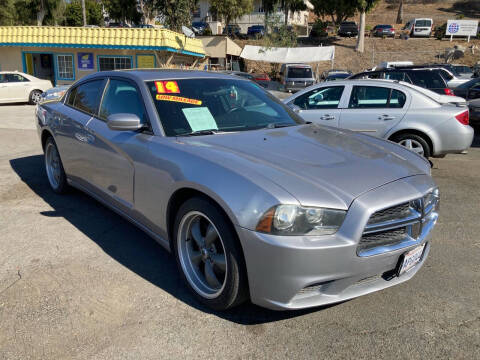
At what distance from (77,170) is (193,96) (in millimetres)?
1763

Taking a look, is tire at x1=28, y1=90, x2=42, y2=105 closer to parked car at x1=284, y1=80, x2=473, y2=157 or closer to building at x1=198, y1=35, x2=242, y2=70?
parked car at x1=284, y1=80, x2=473, y2=157

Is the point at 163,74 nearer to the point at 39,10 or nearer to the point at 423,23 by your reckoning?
the point at 39,10

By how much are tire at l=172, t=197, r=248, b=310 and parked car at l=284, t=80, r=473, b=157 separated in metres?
4.18

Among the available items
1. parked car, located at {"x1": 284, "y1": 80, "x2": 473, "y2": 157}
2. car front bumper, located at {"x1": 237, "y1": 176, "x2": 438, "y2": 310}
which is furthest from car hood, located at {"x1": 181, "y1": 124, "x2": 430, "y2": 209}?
parked car, located at {"x1": 284, "y1": 80, "x2": 473, "y2": 157}

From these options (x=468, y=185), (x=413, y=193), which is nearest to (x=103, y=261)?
(x=413, y=193)

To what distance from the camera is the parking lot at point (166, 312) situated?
2.44m

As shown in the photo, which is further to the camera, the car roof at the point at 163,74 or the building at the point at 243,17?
the building at the point at 243,17

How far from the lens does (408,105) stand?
6.82 meters

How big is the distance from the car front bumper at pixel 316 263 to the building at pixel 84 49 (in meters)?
21.1

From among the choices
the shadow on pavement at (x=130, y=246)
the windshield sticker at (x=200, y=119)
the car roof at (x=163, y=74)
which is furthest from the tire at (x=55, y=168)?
the windshield sticker at (x=200, y=119)

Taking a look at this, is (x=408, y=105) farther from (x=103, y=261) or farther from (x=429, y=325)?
(x=103, y=261)

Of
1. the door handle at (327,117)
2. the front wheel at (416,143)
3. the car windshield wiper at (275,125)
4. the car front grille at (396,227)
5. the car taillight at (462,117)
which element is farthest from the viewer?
the door handle at (327,117)

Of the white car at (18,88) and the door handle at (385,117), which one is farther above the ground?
the door handle at (385,117)

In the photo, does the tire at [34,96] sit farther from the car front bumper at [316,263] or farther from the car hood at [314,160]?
the car front bumper at [316,263]
